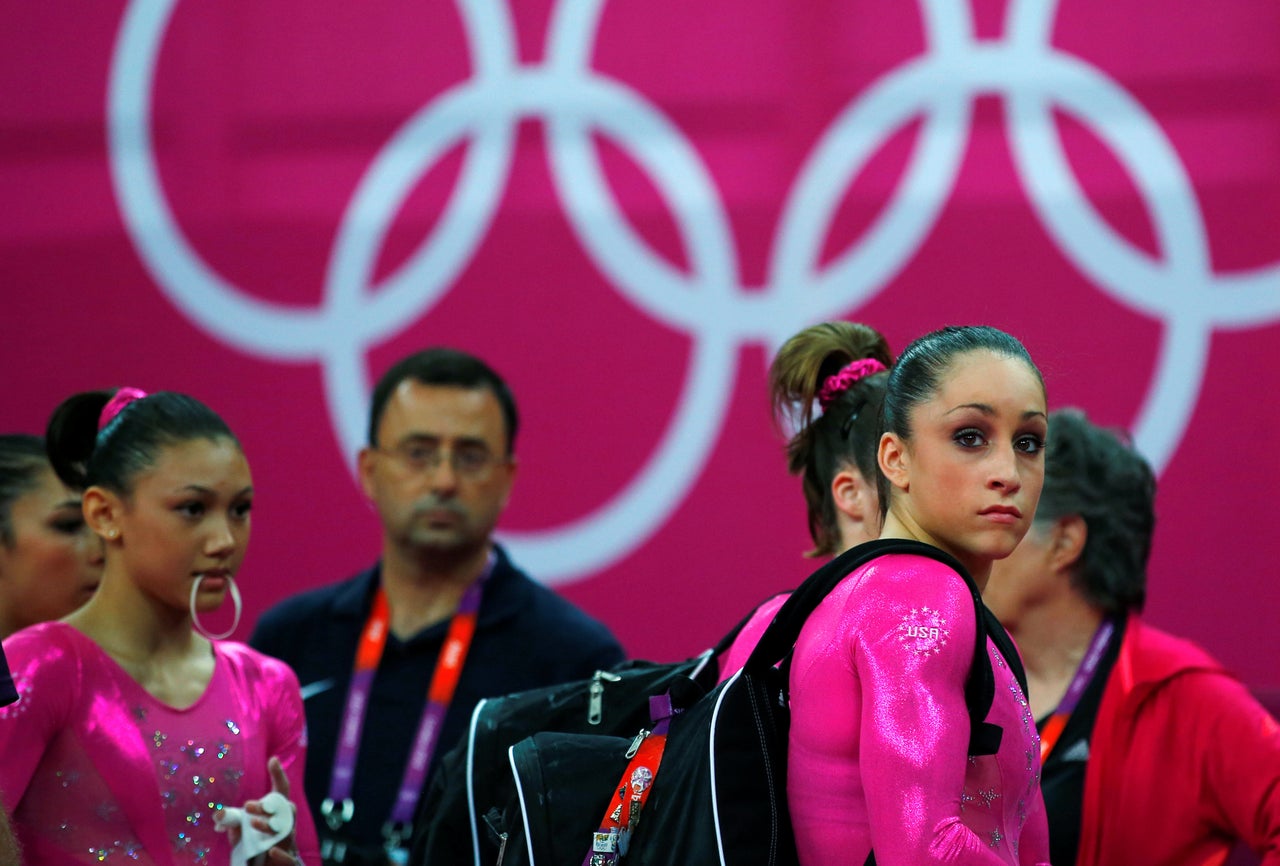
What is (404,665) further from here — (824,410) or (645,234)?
(645,234)

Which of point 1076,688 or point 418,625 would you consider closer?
point 1076,688

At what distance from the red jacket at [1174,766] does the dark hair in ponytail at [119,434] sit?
6.48ft

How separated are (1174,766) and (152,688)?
6.86 ft

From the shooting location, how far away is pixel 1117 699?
3.25 m

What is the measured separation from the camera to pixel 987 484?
6.62ft

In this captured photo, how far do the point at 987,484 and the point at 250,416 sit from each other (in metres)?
3.91

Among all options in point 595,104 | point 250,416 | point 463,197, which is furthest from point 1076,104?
point 250,416

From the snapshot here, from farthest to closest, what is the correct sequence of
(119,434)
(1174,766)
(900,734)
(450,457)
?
(450,457)
(1174,766)
(119,434)
(900,734)

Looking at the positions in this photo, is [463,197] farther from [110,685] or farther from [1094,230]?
[110,685]

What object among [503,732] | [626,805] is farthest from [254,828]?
[626,805]

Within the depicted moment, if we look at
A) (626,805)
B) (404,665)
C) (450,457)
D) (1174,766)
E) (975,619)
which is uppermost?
(450,457)

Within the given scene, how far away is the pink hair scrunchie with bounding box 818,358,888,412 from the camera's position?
2.76m

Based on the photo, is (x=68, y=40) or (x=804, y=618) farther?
(x=68, y=40)

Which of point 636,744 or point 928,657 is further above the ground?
point 928,657
